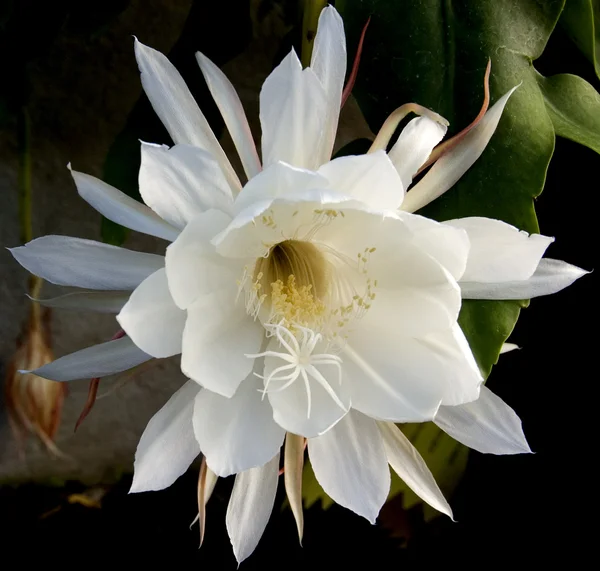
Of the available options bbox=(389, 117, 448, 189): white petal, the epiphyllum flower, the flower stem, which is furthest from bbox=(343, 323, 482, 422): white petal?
the flower stem

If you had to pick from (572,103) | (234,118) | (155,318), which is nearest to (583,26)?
(572,103)

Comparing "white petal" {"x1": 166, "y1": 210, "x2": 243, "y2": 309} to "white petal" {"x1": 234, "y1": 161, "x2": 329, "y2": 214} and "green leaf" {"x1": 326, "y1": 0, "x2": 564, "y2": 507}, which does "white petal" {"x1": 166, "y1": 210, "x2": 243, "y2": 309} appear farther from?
"green leaf" {"x1": 326, "y1": 0, "x2": 564, "y2": 507}

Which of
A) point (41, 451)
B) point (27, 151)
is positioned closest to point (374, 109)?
point (27, 151)

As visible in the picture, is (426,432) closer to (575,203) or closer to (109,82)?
(575,203)

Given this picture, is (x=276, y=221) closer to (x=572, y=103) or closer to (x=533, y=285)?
(x=533, y=285)

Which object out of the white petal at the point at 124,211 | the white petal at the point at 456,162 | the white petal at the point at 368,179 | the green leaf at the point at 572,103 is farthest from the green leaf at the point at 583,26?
the white petal at the point at 124,211

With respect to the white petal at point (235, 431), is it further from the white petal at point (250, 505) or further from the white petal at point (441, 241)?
the white petal at point (441, 241)
